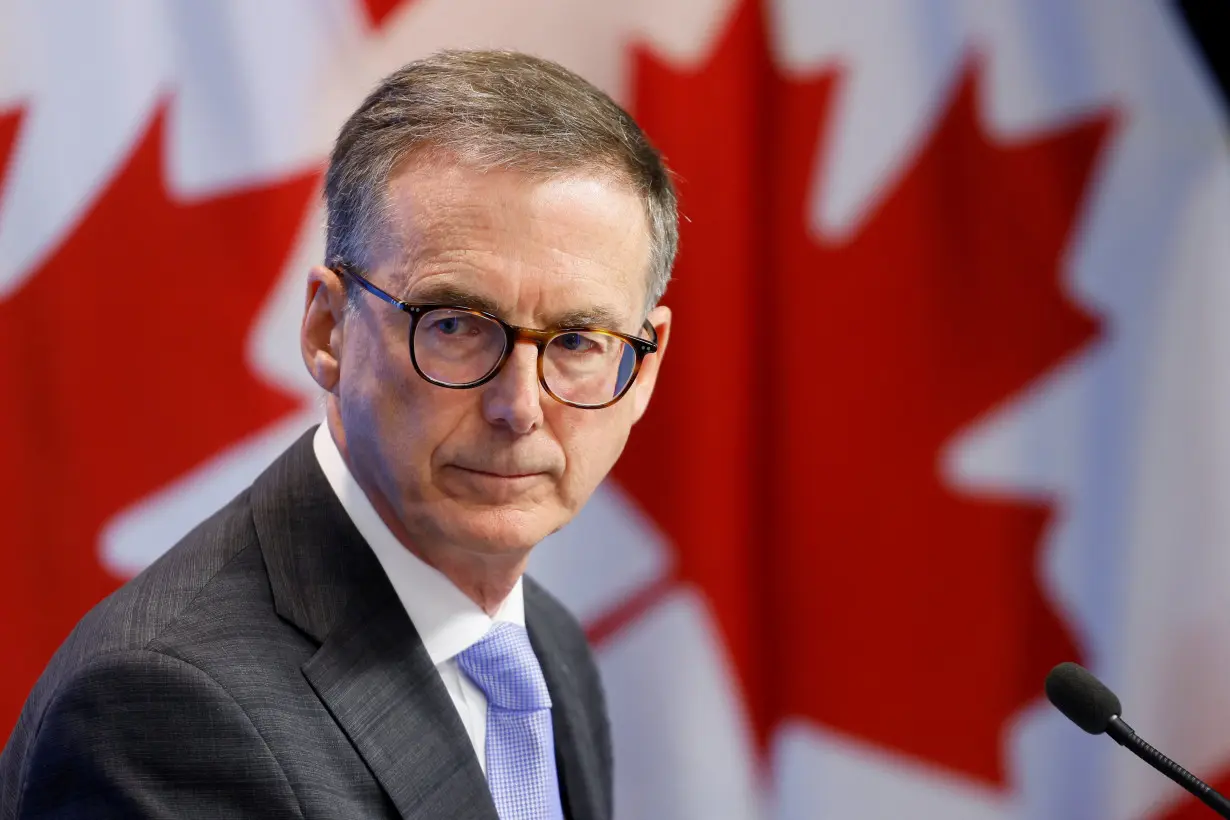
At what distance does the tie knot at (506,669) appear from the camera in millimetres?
1302

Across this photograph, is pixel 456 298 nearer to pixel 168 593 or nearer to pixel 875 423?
pixel 168 593

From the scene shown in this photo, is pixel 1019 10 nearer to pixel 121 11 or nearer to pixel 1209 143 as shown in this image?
pixel 1209 143

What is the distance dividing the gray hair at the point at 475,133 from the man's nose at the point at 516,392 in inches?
7.3

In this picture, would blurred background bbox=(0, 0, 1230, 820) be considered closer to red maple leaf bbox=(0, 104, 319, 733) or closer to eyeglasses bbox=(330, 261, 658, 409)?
red maple leaf bbox=(0, 104, 319, 733)

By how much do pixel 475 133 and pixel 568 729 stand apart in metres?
0.73

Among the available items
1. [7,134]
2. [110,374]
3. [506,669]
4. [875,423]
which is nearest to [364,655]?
[506,669]

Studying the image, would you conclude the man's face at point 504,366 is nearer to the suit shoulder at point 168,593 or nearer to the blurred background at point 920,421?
the suit shoulder at point 168,593

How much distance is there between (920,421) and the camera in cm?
234

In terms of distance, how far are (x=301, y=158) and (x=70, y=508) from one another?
71 cm

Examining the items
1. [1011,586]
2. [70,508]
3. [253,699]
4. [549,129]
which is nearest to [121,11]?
[70,508]

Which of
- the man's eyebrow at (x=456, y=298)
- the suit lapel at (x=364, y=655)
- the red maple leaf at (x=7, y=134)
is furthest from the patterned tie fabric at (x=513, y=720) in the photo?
the red maple leaf at (x=7, y=134)

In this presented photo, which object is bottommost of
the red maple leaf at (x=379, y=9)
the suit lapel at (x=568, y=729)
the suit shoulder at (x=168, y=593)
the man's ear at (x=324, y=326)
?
the suit lapel at (x=568, y=729)

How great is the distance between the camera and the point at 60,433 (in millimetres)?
1989

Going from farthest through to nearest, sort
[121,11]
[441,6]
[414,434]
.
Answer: [441,6]
[121,11]
[414,434]
